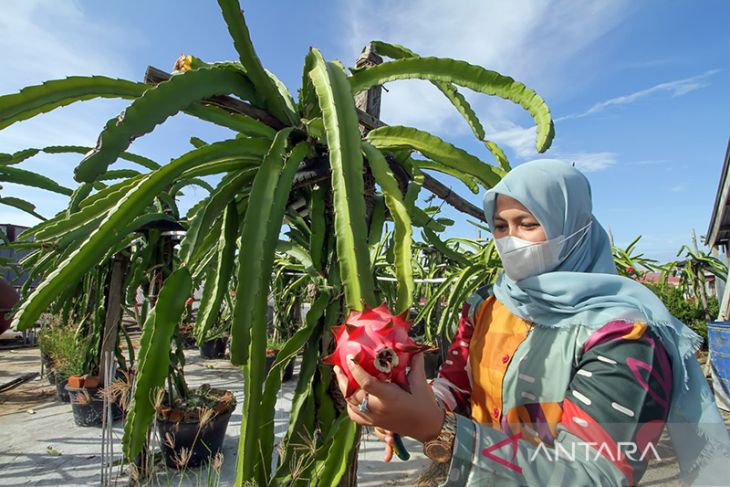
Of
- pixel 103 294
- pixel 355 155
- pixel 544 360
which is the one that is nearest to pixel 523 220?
pixel 544 360

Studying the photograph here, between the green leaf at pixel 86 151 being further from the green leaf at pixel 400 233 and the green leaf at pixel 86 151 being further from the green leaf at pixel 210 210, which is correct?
the green leaf at pixel 400 233

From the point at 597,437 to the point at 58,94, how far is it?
3.76ft

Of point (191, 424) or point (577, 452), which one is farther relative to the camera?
point (191, 424)

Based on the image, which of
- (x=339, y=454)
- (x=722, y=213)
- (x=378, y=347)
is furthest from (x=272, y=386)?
(x=722, y=213)

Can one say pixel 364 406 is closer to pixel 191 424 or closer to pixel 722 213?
pixel 191 424

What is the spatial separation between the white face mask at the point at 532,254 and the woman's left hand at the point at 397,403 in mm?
444

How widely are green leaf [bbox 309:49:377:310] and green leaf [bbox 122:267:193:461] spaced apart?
0.42 metres

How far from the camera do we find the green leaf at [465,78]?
3.34 feet

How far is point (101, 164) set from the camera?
2.38ft

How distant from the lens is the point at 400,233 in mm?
859

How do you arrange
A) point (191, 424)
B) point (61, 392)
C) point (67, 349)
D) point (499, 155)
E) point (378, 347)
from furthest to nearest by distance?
point (61, 392) → point (67, 349) → point (191, 424) → point (499, 155) → point (378, 347)

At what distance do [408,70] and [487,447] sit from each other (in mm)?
847

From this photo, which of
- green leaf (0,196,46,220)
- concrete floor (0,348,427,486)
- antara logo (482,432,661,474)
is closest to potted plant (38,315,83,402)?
concrete floor (0,348,427,486)

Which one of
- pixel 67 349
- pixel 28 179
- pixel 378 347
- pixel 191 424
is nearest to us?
pixel 378 347
